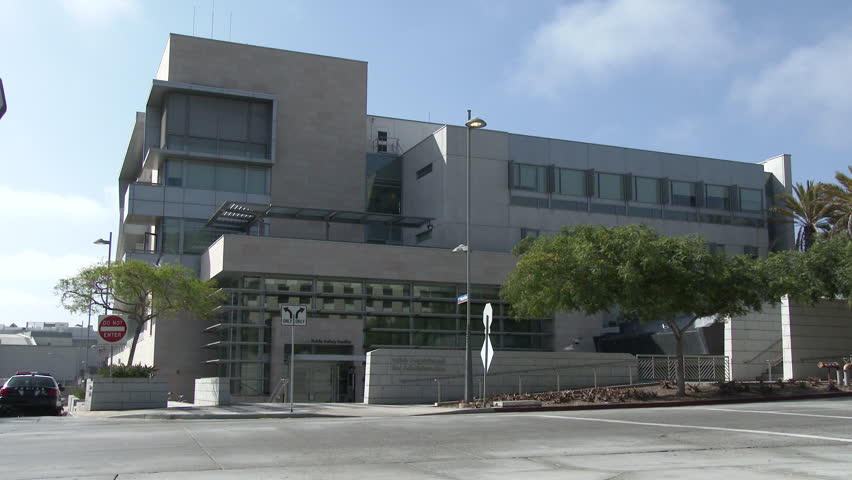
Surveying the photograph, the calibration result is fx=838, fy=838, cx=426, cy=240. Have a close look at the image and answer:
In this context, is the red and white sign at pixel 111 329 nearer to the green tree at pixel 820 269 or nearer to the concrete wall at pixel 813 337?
the green tree at pixel 820 269

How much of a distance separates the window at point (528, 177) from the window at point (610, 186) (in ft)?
12.8

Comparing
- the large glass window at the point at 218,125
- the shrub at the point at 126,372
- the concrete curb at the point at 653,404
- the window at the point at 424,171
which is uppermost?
the large glass window at the point at 218,125

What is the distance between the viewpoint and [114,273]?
3275 cm

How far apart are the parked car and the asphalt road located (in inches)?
448

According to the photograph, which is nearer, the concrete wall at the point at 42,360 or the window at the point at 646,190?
the window at the point at 646,190

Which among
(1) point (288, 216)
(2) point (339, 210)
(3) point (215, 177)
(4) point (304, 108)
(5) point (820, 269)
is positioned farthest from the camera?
(4) point (304, 108)

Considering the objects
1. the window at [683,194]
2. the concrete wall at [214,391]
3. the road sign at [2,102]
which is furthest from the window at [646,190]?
the road sign at [2,102]

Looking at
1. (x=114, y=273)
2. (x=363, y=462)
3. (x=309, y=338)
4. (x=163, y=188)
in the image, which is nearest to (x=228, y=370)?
(x=309, y=338)

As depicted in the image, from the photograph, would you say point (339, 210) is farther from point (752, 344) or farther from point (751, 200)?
point (751, 200)

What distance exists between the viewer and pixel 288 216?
1727 inches

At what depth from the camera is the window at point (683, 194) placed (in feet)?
171

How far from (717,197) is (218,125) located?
31264 millimetres

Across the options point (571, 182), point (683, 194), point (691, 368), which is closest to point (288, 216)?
point (571, 182)

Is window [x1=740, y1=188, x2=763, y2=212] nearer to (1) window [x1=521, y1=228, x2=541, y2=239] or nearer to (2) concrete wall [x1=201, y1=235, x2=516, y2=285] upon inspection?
(1) window [x1=521, y1=228, x2=541, y2=239]
